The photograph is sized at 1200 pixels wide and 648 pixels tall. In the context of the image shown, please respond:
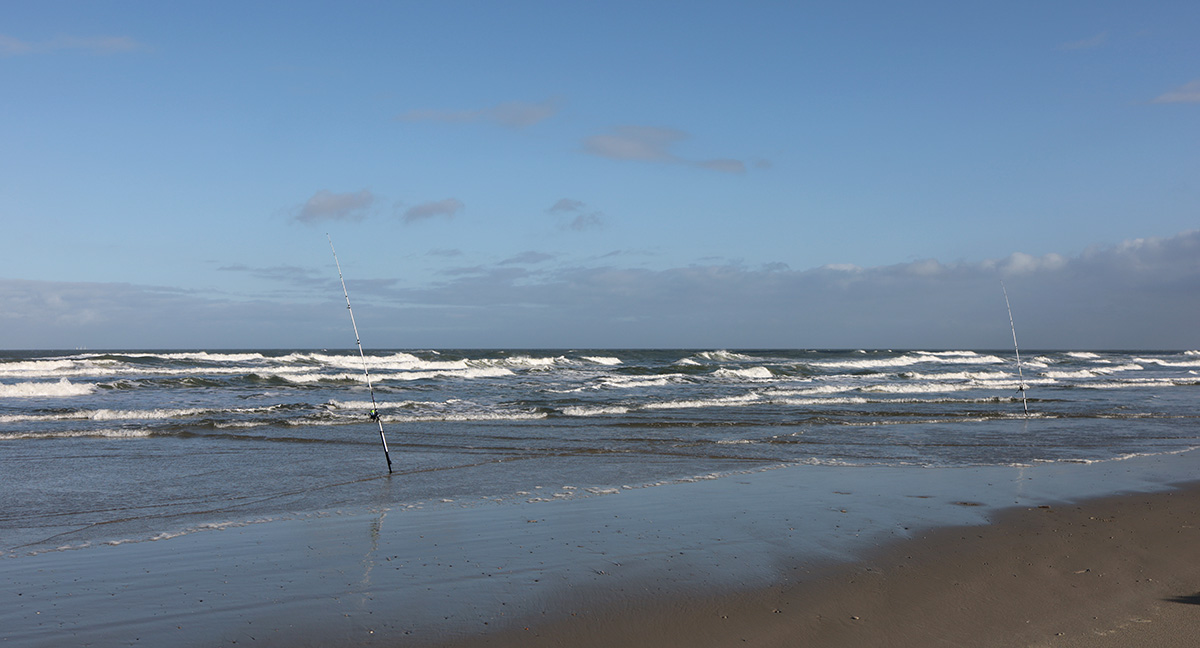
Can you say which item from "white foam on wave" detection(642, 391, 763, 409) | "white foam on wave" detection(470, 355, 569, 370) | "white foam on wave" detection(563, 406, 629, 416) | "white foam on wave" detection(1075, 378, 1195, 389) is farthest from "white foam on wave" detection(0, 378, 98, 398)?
"white foam on wave" detection(1075, 378, 1195, 389)

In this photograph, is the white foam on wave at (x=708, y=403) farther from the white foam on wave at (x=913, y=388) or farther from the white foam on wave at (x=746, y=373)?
the white foam on wave at (x=746, y=373)

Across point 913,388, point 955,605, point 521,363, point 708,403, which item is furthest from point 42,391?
point 913,388

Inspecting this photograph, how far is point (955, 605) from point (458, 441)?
34.9 ft

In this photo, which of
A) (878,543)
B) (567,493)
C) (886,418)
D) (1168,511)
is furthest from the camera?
(886,418)

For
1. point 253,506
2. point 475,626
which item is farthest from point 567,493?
point 475,626

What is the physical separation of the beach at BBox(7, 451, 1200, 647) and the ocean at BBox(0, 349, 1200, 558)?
3.93 feet

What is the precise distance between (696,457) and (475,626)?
805cm

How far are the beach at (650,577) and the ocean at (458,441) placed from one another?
1.20 metres

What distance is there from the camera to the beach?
4.45 m

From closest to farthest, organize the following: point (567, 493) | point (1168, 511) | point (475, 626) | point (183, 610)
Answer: point (475, 626)
point (183, 610)
point (1168, 511)
point (567, 493)

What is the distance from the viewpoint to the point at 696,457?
40.0 ft

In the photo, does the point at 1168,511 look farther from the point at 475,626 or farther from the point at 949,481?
the point at 475,626

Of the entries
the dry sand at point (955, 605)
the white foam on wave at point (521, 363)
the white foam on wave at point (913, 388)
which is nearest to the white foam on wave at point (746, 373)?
the white foam on wave at point (913, 388)

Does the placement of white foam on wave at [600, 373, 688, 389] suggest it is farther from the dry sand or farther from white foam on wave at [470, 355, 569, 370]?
the dry sand
